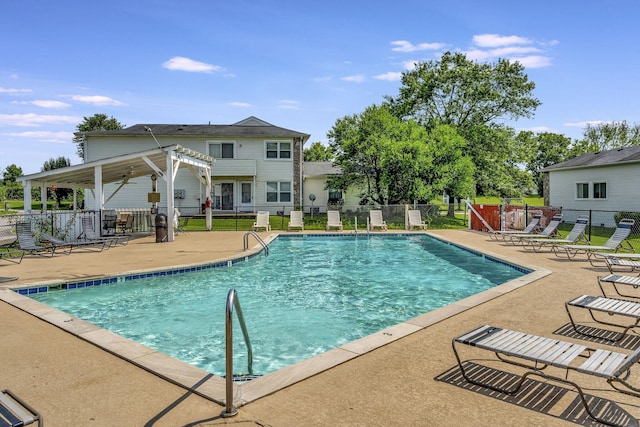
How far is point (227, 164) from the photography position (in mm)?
27812

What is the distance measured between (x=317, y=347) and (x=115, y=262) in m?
7.26

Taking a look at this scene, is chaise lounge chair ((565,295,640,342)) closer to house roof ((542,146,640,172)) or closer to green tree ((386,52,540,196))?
house roof ((542,146,640,172))

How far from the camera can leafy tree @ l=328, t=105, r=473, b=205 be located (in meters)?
23.9

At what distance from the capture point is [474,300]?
23.0 ft

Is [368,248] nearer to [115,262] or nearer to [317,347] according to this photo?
[115,262]

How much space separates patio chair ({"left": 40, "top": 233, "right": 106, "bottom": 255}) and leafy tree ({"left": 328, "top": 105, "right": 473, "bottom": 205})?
607 inches

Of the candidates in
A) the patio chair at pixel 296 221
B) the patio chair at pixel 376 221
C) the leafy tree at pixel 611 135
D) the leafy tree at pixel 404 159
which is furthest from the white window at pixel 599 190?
the leafy tree at pixel 611 135

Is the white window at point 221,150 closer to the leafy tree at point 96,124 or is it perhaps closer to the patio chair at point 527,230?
the patio chair at point 527,230

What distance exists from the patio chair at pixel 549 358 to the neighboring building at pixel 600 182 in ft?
70.1

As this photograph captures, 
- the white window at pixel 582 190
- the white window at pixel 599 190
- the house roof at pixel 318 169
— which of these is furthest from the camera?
the house roof at pixel 318 169

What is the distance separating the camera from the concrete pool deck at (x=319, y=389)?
321 centimetres

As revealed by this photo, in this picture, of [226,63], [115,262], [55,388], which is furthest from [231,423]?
[226,63]

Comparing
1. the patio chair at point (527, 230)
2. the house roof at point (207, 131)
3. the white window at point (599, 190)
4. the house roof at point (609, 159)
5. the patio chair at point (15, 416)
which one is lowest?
the patio chair at point (15, 416)

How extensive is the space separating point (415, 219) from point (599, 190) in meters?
11.1
